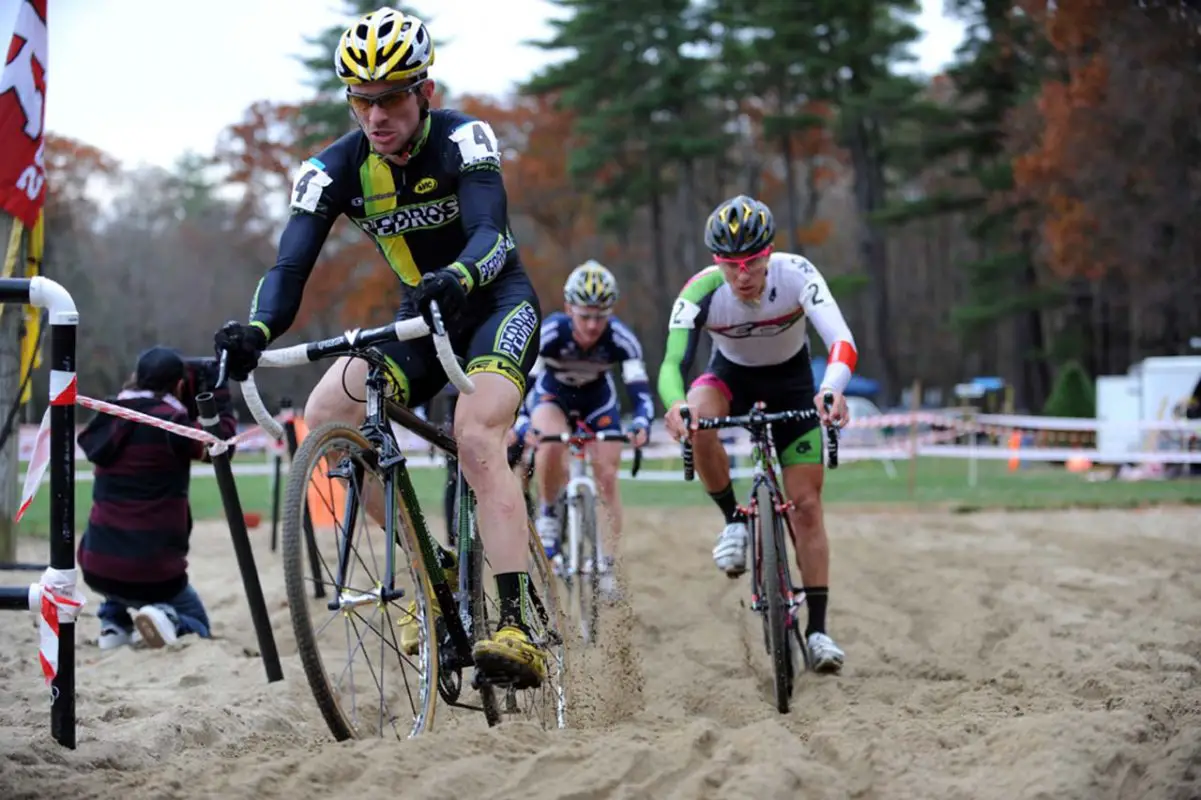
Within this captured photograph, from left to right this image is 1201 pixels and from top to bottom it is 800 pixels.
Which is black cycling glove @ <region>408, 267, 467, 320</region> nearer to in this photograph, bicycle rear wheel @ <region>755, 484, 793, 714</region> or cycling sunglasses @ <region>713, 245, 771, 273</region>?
bicycle rear wheel @ <region>755, 484, 793, 714</region>

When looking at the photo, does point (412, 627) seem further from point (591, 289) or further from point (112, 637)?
point (591, 289)

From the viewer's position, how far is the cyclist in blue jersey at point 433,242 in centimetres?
465

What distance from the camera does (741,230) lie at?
6.56 meters

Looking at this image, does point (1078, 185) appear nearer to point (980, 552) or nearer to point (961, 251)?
point (961, 251)

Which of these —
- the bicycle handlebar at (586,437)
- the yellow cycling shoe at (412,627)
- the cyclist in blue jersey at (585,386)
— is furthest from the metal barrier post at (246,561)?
the bicycle handlebar at (586,437)

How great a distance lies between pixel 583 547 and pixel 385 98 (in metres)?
4.51

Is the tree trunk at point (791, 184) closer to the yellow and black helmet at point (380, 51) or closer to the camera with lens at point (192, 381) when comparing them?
the camera with lens at point (192, 381)

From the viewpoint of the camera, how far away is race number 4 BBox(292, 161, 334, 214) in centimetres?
484

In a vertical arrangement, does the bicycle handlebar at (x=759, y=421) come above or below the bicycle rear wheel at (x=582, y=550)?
above

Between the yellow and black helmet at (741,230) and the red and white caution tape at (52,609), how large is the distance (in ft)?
11.5

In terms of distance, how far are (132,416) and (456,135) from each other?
2.02m

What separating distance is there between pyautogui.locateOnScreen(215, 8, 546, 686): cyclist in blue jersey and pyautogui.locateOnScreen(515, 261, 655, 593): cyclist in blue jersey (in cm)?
366

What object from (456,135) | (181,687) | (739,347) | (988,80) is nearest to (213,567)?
(181,687)

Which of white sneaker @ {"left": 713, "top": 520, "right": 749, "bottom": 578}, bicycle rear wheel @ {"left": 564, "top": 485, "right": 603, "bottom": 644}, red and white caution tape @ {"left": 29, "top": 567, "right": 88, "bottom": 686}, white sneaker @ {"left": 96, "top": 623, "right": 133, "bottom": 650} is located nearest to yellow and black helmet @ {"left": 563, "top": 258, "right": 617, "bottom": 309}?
bicycle rear wheel @ {"left": 564, "top": 485, "right": 603, "bottom": 644}
